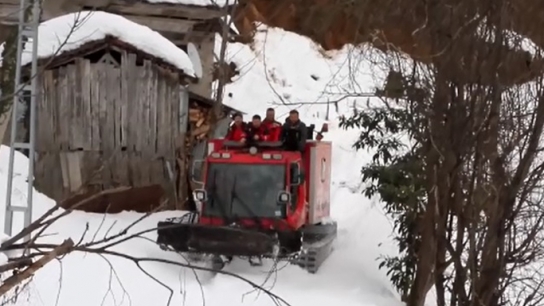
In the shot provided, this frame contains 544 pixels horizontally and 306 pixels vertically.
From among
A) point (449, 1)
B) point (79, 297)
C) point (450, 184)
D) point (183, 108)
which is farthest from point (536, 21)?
point (183, 108)

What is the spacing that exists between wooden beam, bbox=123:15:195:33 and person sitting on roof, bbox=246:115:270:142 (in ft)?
21.4

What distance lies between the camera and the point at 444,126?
677cm

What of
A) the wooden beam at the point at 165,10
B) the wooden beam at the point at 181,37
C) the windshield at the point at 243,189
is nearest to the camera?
the windshield at the point at 243,189

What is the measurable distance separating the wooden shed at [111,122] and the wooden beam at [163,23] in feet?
11.2

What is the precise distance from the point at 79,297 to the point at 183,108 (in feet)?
20.2

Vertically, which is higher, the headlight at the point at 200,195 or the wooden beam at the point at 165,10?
the wooden beam at the point at 165,10

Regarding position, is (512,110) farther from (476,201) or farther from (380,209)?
(380,209)

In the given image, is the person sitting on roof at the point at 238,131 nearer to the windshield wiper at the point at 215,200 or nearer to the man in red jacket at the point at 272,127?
the man in red jacket at the point at 272,127

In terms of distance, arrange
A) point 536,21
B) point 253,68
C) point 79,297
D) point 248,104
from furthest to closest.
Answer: point 253,68, point 248,104, point 79,297, point 536,21

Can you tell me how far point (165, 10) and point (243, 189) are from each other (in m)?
7.04

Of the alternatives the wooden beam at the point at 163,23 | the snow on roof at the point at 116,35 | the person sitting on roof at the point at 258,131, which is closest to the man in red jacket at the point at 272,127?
the person sitting on roof at the point at 258,131

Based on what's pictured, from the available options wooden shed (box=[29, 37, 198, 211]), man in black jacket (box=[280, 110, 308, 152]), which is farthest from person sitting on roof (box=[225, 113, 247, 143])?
wooden shed (box=[29, 37, 198, 211])

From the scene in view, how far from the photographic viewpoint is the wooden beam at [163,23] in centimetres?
1967

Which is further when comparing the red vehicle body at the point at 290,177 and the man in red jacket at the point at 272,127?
the man in red jacket at the point at 272,127
